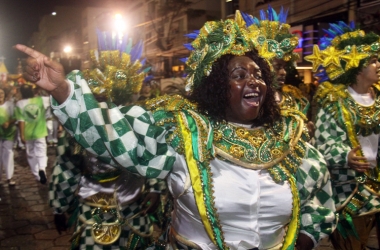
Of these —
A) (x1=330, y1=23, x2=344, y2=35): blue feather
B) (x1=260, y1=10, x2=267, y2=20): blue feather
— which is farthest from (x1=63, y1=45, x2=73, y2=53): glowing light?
(x1=260, y1=10, x2=267, y2=20): blue feather

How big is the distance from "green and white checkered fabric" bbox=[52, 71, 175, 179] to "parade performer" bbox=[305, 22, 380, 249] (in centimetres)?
206

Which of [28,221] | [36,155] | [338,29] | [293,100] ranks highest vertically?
[338,29]

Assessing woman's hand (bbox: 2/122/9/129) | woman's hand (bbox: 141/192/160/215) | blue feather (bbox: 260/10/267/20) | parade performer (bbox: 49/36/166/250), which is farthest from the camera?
woman's hand (bbox: 2/122/9/129)

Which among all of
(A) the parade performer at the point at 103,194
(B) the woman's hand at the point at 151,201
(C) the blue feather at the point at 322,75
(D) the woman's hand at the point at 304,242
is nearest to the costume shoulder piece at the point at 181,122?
(D) the woman's hand at the point at 304,242

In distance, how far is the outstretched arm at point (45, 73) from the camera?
1.78 m

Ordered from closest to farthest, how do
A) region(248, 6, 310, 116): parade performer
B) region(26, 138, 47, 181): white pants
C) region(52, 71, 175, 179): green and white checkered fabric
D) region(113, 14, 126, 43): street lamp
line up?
region(52, 71, 175, 179): green and white checkered fabric → region(248, 6, 310, 116): parade performer → region(113, 14, 126, 43): street lamp → region(26, 138, 47, 181): white pants

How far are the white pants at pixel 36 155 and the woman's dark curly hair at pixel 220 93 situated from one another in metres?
6.35

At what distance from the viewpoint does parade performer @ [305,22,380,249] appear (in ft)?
12.4

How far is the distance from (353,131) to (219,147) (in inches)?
84.9

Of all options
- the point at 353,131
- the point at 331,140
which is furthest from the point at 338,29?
the point at 331,140

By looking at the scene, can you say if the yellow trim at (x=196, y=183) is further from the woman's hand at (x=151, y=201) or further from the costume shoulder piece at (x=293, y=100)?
the costume shoulder piece at (x=293, y=100)

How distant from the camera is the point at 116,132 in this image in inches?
77.6

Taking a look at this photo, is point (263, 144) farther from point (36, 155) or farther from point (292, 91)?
point (36, 155)

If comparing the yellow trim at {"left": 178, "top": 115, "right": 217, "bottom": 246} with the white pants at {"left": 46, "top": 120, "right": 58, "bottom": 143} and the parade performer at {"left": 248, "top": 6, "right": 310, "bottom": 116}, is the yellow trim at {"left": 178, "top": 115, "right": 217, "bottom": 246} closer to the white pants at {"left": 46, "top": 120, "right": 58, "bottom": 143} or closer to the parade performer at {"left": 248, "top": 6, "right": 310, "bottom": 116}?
the parade performer at {"left": 248, "top": 6, "right": 310, "bottom": 116}
